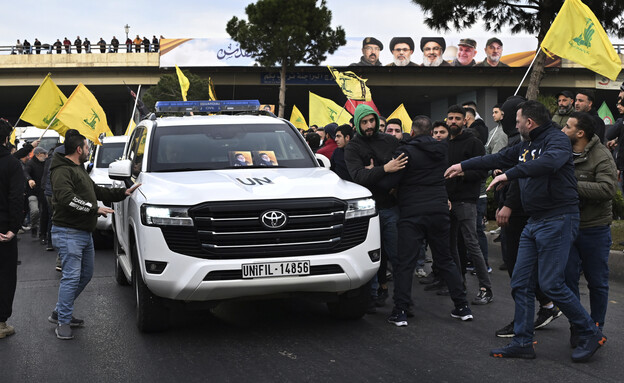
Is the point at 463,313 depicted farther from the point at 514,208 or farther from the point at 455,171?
the point at 455,171

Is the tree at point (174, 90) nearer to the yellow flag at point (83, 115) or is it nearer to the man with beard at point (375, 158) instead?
the yellow flag at point (83, 115)

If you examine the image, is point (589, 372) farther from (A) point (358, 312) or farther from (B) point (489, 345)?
(A) point (358, 312)

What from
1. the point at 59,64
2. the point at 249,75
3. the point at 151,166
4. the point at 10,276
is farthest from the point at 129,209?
the point at 59,64

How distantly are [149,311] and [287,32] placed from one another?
92.6ft

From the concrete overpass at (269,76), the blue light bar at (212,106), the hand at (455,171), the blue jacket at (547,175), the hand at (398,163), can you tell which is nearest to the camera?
the blue jacket at (547,175)

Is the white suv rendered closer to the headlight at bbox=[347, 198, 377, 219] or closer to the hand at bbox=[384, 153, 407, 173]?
the headlight at bbox=[347, 198, 377, 219]

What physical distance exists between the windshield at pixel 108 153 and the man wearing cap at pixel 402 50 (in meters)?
32.9

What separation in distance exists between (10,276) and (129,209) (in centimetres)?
116

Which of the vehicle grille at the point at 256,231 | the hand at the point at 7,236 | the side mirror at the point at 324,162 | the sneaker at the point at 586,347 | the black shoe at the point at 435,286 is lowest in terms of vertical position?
the black shoe at the point at 435,286

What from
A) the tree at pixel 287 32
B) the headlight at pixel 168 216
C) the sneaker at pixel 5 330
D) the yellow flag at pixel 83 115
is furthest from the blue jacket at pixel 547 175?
the tree at pixel 287 32

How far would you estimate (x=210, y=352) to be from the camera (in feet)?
18.5

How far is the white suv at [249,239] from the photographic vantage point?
5629mm

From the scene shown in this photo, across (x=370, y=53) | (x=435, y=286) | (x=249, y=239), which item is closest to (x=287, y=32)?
(x=370, y=53)

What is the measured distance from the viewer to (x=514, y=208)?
605 cm
